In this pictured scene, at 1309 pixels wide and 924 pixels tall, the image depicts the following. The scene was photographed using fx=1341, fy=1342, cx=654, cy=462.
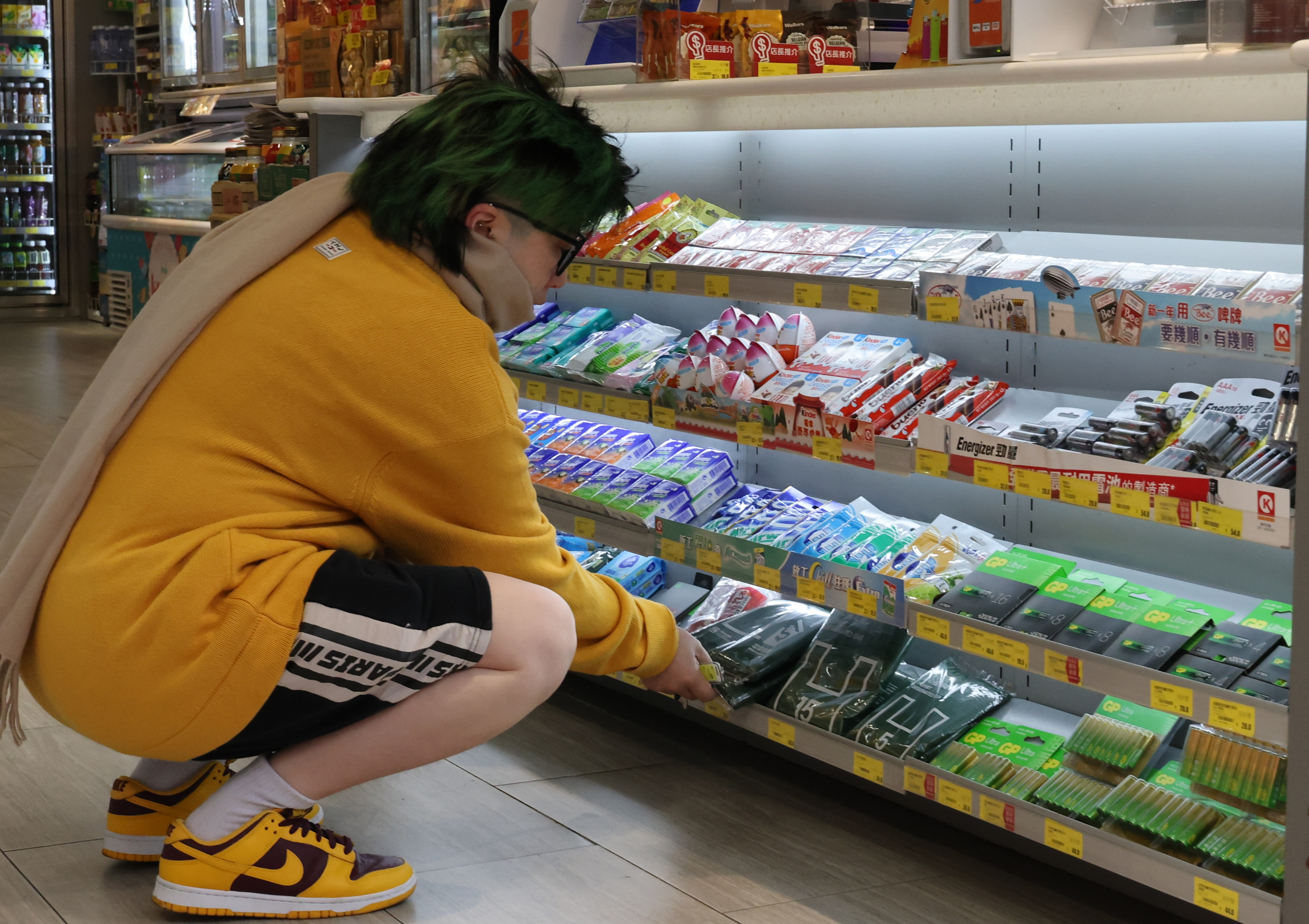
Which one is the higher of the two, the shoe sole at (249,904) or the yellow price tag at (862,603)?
the yellow price tag at (862,603)

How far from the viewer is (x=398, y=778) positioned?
2939 mm

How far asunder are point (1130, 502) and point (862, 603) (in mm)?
665

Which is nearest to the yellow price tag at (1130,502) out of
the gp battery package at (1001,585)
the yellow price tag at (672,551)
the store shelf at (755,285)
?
the gp battery package at (1001,585)

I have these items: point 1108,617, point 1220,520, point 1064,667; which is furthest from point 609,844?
point 1220,520

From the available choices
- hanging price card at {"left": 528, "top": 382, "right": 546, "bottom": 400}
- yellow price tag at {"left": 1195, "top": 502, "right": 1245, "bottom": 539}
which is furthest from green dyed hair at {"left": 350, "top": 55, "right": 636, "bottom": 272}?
hanging price card at {"left": 528, "top": 382, "right": 546, "bottom": 400}

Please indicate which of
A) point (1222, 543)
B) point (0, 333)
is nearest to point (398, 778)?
point (1222, 543)

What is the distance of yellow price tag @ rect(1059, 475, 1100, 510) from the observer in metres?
2.30

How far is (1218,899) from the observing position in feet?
6.99

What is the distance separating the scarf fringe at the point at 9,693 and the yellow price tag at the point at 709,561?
4.79ft

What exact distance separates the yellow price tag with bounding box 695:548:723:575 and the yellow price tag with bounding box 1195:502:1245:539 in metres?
1.17

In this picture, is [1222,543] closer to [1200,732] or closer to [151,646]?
[1200,732]

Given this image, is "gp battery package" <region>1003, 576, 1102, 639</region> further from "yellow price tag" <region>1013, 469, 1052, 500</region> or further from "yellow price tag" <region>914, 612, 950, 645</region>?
"yellow price tag" <region>1013, 469, 1052, 500</region>

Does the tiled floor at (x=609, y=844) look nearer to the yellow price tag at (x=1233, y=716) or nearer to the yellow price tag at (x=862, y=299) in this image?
the yellow price tag at (x=1233, y=716)

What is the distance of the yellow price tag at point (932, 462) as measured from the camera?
2.59m
